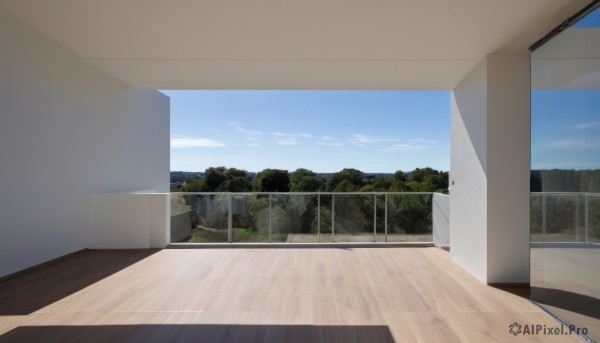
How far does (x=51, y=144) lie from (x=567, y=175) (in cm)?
531

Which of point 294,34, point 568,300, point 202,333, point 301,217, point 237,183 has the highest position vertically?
point 294,34

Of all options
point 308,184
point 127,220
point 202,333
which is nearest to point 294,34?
point 202,333

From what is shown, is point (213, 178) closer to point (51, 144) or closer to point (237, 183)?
point (237, 183)

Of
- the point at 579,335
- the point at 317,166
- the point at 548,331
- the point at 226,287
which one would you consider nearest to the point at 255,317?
the point at 226,287

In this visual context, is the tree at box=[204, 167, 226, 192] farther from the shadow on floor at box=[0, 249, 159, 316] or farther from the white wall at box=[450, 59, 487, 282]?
the white wall at box=[450, 59, 487, 282]

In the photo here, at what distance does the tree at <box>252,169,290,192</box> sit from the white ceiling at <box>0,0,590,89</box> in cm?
751

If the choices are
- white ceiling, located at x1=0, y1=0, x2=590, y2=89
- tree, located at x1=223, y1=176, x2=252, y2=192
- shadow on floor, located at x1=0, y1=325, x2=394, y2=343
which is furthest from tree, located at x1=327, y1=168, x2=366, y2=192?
shadow on floor, located at x1=0, y1=325, x2=394, y2=343

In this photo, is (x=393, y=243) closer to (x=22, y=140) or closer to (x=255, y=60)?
(x=255, y=60)

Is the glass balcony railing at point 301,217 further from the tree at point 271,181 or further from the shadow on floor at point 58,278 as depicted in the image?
the tree at point 271,181

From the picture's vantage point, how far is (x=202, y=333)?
2350 millimetres

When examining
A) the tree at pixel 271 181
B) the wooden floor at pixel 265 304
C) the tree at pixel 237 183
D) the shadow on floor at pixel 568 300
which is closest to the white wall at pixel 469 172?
the wooden floor at pixel 265 304

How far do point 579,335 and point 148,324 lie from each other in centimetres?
315

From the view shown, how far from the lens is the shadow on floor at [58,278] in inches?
113

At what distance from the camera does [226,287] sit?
3309mm
